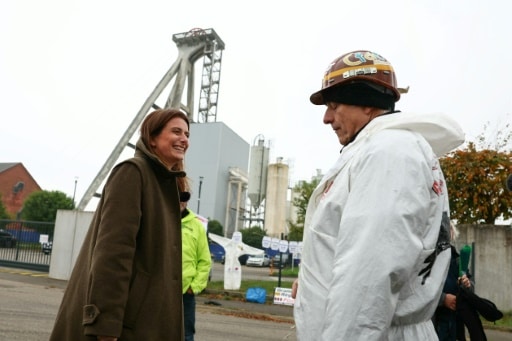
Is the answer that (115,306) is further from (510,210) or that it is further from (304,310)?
(510,210)

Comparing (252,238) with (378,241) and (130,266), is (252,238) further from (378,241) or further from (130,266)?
(378,241)

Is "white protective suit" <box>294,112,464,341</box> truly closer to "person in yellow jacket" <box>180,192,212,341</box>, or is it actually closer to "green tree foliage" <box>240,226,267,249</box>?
"person in yellow jacket" <box>180,192,212,341</box>

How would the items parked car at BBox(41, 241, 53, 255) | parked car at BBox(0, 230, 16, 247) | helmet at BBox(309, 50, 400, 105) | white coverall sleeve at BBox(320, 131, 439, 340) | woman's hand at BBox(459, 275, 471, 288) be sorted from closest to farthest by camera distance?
white coverall sleeve at BBox(320, 131, 439, 340), helmet at BBox(309, 50, 400, 105), woman's hand at BBox(459, 275, 471, 288), parked car at BBox(41, 241, 53, 255), parked car at BBox(0, 230, 16, 247)

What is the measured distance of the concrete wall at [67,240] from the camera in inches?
682

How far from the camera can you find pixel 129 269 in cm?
215

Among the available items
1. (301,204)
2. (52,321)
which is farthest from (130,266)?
(301,204)

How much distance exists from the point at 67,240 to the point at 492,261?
14563mm

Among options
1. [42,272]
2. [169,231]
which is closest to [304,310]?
[169,231]

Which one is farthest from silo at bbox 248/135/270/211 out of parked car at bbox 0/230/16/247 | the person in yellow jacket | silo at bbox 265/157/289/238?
the person in yellow jacket

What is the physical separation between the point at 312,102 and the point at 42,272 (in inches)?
797

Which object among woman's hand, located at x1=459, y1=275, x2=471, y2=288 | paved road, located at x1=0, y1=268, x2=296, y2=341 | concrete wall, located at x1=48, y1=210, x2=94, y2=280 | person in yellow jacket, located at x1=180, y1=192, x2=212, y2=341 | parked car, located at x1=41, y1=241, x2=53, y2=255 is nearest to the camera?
woman's hand, located at x1=459, y1=275, x2=471, y2=288

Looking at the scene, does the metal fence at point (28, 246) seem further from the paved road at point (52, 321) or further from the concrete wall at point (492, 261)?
the concrete wall at point (492, 261)

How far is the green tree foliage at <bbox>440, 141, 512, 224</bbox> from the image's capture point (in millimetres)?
16438

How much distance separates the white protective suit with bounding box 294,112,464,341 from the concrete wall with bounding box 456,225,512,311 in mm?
11843
